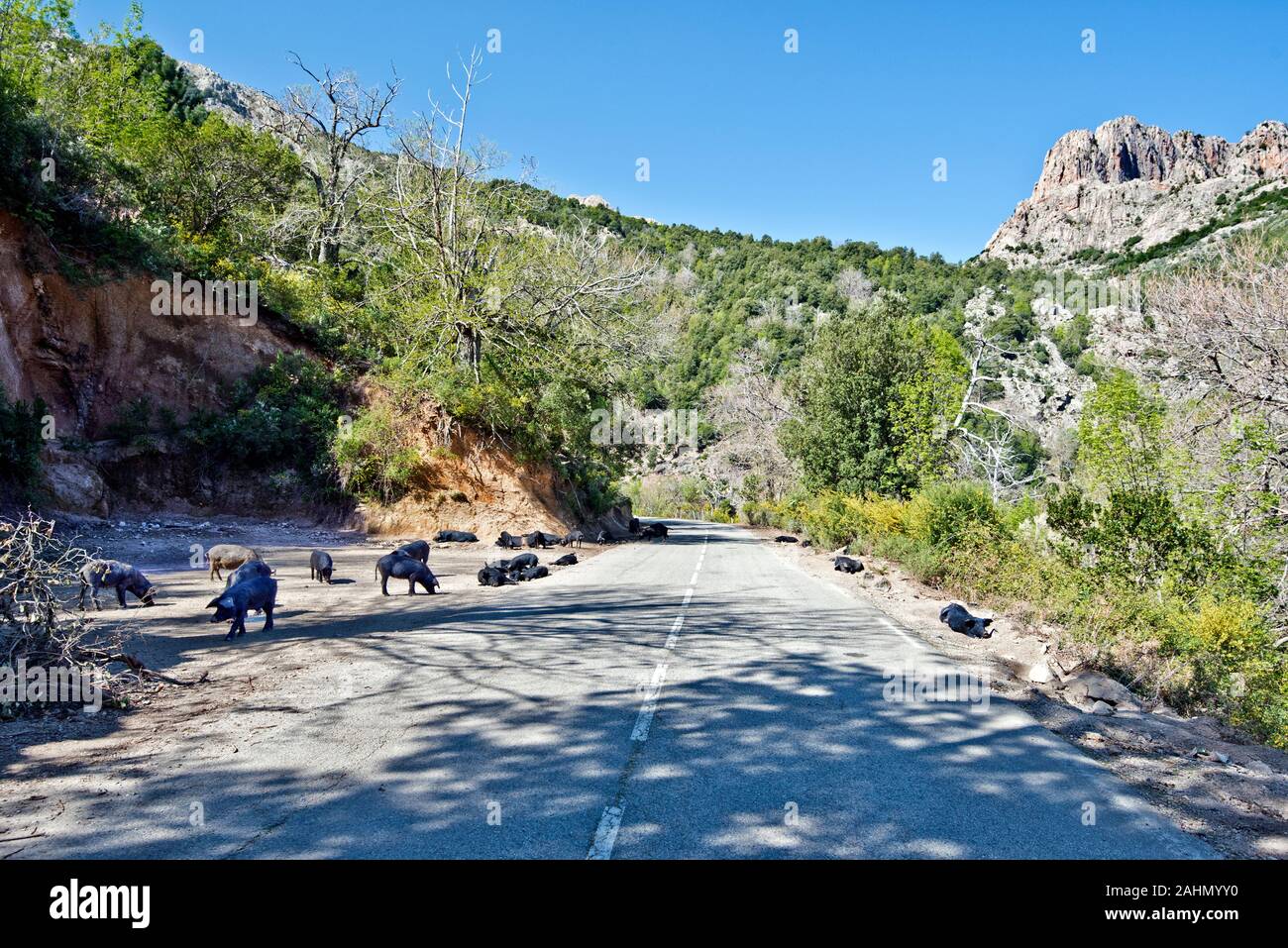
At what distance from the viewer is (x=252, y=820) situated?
3867 mm

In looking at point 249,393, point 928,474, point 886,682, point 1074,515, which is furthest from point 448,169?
point 886,682

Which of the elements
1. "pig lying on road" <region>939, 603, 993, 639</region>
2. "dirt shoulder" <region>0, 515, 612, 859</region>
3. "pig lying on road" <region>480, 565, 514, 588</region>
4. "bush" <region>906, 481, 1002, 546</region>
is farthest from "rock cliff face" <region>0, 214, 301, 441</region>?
"bush" <region>906, 481, 1002, 546</region>

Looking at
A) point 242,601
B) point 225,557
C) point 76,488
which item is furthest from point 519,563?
point 76,488

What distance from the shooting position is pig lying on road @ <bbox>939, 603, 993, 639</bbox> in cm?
1111

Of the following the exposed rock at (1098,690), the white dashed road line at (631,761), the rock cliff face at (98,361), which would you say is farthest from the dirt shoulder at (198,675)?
the exposed rock at (1098,690)

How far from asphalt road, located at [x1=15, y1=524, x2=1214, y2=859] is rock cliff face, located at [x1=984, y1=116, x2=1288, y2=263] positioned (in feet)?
224

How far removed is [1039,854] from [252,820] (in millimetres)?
4089

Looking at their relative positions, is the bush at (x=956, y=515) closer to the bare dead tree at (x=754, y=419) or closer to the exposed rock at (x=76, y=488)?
the exposed rock at (x=76, y=488)

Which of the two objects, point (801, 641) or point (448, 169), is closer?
point (801, 641)

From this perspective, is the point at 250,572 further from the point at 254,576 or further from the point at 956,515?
the point at 956,515

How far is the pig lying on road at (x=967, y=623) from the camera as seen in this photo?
11.1 metres

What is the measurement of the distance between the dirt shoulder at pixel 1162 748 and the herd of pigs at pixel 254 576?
27.7ft

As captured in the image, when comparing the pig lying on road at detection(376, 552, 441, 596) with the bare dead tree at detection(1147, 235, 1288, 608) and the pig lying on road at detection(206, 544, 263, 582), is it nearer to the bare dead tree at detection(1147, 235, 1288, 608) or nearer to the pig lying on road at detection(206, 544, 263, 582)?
the pig lying on road at detection(206, 544, 263, 582)
